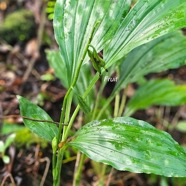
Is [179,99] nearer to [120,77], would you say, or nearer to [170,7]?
[120,77]

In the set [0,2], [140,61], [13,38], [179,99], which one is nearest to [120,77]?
[140,61]

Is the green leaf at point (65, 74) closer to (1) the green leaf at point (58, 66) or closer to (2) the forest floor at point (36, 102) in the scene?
(1) the green leaf at point (58, 66)

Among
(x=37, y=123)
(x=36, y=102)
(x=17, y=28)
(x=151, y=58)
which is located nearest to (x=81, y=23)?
(x=37, y=123)

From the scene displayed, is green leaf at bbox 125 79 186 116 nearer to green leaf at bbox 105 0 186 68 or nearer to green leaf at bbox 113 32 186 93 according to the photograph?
green leaf at bbox 113 32 186 93

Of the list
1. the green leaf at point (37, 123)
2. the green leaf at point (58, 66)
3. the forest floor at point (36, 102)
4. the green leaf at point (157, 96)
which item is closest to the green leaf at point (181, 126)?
the forest floor at point (36, 102)

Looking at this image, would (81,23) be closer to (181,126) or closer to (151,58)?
(151,58)
